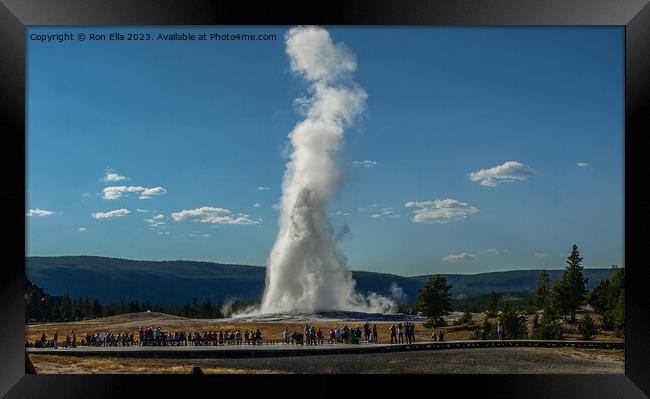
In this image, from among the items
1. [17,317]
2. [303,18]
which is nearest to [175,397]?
[17,317]

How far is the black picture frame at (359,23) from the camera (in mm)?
16547

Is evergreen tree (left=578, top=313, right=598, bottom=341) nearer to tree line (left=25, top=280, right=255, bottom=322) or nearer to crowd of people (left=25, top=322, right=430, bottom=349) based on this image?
Result: crowd of people (left=25, top=322, right=430, bottom=349)

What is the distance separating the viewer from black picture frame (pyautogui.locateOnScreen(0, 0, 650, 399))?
16.5 meters

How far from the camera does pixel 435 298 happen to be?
29359mm

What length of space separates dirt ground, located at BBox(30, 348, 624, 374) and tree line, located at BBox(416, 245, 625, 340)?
10.7 ft

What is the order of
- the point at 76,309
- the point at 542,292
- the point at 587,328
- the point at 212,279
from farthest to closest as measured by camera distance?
the point at 212,279 < the point at 542,292 < the point at 76,309 < the point at 587,328

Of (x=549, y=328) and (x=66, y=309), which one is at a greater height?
(x=66, y=309)

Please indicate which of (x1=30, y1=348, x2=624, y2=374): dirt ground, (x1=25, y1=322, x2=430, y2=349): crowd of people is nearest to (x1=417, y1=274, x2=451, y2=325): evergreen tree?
(x1=25, y1=322, x2=430, y2=349): crowd of people

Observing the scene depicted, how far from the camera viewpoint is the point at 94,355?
22938mm

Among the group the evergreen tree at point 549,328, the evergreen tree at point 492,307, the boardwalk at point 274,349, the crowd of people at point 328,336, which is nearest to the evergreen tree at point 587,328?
the boardwalk at point 274,349

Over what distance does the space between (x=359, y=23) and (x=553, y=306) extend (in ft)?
63.8

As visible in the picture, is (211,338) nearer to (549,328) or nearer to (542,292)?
(549,328)

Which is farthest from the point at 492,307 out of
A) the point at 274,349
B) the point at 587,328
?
the point at 274,349

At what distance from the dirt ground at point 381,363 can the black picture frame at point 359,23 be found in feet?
13.8
